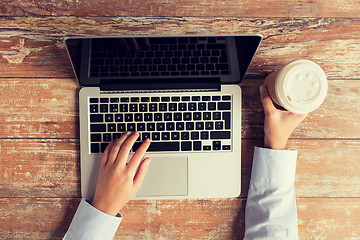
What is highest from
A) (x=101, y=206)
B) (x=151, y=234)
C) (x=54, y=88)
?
(x=54, y=88)

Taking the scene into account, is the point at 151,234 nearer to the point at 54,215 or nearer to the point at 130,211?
the point at 130,211

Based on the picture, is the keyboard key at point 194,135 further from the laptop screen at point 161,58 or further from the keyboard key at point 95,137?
the keyboard key at point 95,137

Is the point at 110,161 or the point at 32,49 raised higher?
the point at 32,49

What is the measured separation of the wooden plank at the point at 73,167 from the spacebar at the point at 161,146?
18cm

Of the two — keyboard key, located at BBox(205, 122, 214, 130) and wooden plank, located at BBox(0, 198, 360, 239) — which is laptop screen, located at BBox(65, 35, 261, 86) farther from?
wooden plank, located at BBox(0, 198, 360, 239)

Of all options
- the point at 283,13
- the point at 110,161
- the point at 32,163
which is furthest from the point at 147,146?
the point at 283,13

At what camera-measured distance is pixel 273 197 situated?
2.61ft

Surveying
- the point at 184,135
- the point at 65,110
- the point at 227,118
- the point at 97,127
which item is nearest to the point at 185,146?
the point at 184,135

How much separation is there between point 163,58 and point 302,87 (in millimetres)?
316

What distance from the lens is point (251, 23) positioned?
2.68ft

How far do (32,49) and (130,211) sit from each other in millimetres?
508

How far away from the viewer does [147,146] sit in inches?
30.7

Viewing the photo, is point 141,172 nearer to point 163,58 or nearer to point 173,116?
point 173,116

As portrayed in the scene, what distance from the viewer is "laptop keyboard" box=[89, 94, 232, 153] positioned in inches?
31.1
